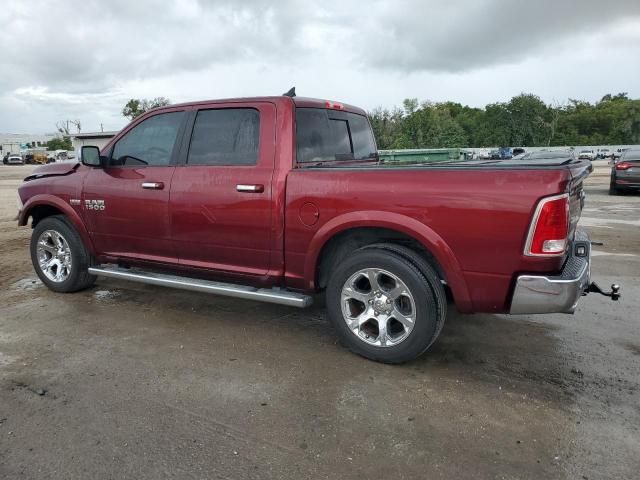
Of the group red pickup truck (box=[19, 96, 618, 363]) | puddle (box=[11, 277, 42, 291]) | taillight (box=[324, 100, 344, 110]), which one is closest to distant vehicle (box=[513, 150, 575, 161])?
red pickup truck (box=[19, 96, 618, 363])

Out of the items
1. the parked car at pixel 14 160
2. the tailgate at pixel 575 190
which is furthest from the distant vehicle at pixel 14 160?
the tailgate at pixel 575 190

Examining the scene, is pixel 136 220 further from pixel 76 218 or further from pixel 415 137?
pixel 415 137

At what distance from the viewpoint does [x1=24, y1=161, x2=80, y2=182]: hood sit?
5.02m

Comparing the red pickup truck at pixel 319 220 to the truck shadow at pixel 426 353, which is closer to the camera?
the red pickup truck at pixel 319 220

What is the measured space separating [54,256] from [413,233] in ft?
13.2

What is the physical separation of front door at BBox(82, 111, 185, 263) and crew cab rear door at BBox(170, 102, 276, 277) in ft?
0.54

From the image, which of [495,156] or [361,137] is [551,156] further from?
[361,137]

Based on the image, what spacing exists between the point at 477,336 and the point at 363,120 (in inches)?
94.8

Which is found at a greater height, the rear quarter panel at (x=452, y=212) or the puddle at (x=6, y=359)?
the rear quarter panel at (x=452, y=212)

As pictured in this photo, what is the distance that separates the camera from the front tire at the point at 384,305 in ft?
11.0

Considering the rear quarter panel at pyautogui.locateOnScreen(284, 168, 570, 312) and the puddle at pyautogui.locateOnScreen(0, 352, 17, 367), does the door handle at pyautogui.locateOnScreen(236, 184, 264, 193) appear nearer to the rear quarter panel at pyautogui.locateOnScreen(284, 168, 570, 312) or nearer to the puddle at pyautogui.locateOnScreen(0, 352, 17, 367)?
the rear quarter panel at pyautogui.locateOnScreen(284, 168, 570, 312)

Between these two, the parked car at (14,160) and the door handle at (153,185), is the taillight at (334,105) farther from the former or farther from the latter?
the parked car at (14,160)

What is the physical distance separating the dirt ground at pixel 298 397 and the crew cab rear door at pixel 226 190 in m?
0.68

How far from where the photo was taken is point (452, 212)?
125 inches
